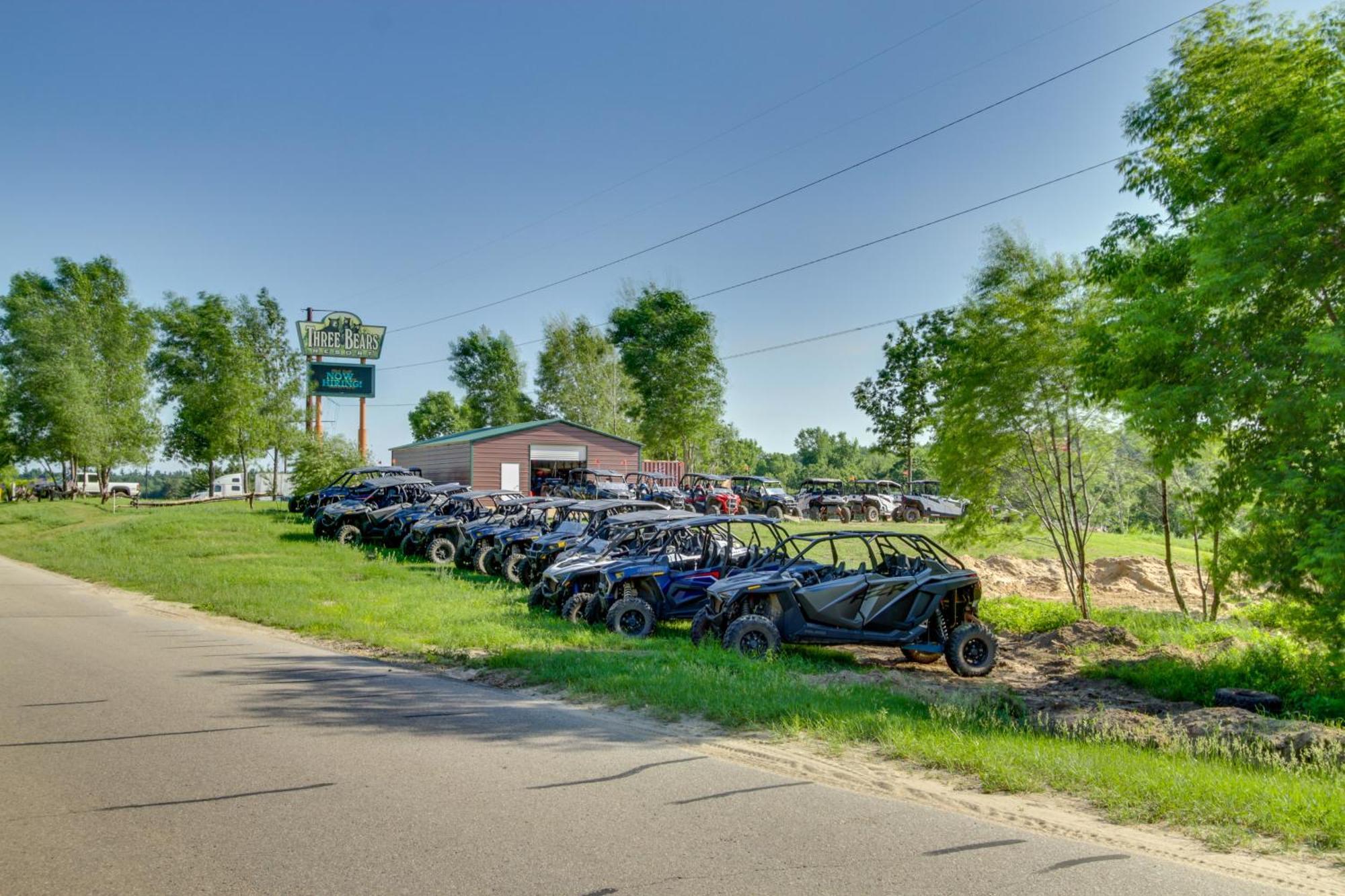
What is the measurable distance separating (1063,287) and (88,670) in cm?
1755

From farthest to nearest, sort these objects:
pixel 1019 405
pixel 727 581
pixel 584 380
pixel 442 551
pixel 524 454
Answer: pixel 584 380 < pixel 524 454 < pixel 442 551 < pixel 1019 405 < pixel 727 581

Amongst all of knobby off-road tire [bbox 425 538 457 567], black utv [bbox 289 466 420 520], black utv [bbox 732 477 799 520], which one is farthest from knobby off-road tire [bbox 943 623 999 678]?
black utv [bbox 732 477 799 520]

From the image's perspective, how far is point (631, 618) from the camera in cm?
1328

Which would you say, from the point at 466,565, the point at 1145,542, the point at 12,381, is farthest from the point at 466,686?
the point at 12,381

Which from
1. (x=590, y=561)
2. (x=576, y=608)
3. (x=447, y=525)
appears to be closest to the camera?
(x=576, y=608)

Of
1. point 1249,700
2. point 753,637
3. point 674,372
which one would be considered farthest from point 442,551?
point 674,372

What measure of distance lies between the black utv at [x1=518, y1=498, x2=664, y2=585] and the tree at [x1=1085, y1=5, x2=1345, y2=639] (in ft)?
32.0

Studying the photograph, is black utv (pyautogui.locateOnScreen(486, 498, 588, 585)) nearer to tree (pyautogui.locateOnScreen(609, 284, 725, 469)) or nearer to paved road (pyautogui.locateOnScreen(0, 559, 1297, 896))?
paved road (pyautogui.locateOnScreen(0, 559, 1297, 896))

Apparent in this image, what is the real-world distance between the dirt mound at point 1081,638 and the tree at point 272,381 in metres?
38.4

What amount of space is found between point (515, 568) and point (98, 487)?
2840 inches

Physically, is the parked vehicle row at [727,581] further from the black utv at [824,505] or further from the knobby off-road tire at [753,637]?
the black utv at [824,505]

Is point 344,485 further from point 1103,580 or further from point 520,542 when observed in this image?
point 1103,580

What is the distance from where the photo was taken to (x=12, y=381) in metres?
52.5

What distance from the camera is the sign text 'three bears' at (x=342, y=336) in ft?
143
